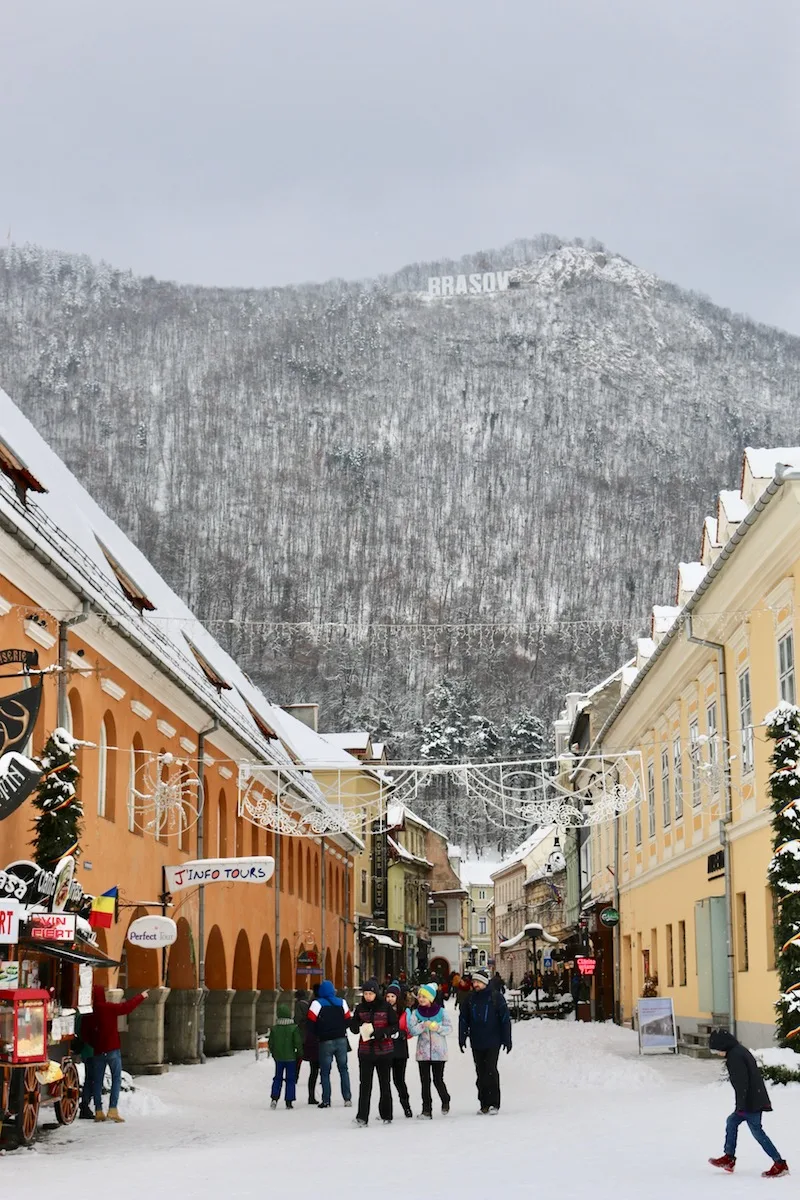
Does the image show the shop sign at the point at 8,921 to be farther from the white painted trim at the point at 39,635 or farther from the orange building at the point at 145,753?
Answer: the white painted trim at the point at 39,635

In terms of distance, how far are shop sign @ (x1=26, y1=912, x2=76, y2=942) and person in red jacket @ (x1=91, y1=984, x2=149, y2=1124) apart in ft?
4.83

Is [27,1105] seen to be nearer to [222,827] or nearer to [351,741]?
[222,827]

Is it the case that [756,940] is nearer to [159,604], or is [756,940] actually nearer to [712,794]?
[712,794]

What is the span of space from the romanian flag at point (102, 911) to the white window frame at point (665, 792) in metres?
14.9

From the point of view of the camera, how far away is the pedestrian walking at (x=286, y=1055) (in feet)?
61.9

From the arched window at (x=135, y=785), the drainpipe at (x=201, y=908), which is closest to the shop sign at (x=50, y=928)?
the arched window at (x=135, y=785)

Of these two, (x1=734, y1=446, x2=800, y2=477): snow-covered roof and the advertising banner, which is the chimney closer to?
the advertising banner

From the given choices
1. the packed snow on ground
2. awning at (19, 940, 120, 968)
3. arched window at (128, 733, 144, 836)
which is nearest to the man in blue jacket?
the packed snow on ground

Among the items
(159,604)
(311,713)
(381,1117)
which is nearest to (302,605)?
(311,713)

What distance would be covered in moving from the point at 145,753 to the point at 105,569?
284cm

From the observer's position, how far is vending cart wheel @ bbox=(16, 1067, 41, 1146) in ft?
44.1

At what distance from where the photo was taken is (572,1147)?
12891 mm

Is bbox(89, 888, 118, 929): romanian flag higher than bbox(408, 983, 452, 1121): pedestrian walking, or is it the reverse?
bbox(89, 888, 118, 929): romanian flag

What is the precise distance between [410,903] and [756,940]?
224 feet
